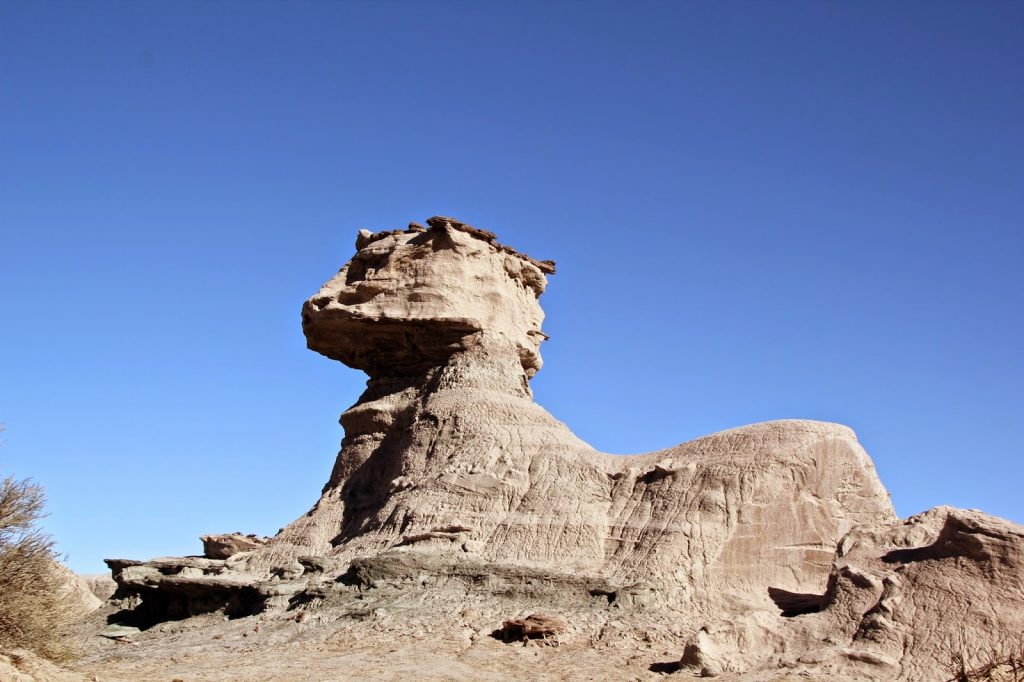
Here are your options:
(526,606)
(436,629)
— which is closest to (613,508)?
(526,606)

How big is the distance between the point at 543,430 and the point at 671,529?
17.2 feet

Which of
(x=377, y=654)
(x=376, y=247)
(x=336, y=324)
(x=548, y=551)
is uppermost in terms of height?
(x=376, y=247)

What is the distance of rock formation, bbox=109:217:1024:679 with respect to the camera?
1755 cm

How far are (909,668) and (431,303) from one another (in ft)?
55.2

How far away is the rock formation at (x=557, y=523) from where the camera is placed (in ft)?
57.6

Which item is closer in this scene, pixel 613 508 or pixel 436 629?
pixel 436 629

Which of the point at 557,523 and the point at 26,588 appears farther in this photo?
the point at 557,523

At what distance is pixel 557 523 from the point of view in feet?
77.9

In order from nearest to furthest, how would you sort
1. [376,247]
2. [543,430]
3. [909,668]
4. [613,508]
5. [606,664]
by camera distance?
[909,668] → [606,664] → [613,508] → [543,430] → [376,247]

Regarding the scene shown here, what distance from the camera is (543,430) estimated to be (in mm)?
27188

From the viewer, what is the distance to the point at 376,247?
31984 mm

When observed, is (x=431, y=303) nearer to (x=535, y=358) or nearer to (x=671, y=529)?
(x=535, y=358)

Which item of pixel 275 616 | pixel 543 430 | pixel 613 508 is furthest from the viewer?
pixel 543 430

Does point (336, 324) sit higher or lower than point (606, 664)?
higher
